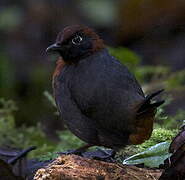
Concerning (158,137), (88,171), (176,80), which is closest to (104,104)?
(158,137)

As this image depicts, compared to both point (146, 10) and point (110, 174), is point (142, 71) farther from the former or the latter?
point (110, 174)

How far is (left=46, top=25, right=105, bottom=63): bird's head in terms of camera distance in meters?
5.25

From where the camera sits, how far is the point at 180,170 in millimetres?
3994

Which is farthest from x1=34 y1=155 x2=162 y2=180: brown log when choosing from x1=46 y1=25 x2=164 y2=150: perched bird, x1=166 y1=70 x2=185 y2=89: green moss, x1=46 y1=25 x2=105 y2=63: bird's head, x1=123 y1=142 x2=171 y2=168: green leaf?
x1=166 y1=70 x2=185 y2=89: green moss

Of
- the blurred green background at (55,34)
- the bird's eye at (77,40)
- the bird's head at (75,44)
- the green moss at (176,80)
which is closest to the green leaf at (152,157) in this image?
the bird's head at (75,44)

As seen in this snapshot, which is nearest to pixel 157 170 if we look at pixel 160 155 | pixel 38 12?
pixel 160 155

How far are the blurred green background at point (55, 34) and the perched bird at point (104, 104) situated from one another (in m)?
4.02

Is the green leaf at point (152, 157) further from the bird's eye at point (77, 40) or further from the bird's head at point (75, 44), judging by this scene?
the bird's eye at point (77, 40)

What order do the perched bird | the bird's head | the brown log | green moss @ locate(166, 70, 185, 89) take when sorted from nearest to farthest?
the brown log < the perched bird < the bird's head < green moss @ locate(166, 70, 185, 89)

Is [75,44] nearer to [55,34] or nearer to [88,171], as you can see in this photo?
[88,171]

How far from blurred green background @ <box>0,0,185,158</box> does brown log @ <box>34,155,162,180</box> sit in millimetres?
4827

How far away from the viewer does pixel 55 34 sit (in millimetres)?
Answer: 11227

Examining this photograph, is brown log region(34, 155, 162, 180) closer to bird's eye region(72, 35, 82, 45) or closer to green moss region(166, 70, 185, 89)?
bird's eye region(72, 35, 82, 45)

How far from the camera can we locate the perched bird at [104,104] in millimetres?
4781
